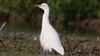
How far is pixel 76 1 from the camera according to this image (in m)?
27.8

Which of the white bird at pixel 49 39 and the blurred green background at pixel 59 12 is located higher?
the white bird at pixel 49 39

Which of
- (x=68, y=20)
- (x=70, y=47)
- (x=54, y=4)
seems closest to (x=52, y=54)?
(x=70, y=47)

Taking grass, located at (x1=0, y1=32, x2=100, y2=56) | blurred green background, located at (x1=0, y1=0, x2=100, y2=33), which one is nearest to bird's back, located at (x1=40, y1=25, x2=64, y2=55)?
grass, located at (x1=0, y1=32, x2=100, y2=56)

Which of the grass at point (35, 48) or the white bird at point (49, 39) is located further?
the grass at point (35, 48)

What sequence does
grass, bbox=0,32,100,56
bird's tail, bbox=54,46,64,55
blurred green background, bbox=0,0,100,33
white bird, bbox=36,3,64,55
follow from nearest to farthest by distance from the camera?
bird's tail, bbox=54,46,64,55 < white bird, bbox=36,3,64,55 < grass, bbox=0,32,100,56 < blurred green background, bbox=0,0,100,33

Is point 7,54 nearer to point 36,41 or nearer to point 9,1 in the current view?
point 36,41

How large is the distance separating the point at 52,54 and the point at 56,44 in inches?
15.3

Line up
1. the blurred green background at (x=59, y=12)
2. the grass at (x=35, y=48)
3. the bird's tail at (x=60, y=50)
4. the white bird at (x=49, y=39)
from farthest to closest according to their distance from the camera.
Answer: the blurred green background at (x=59, y=12) → the grass at (x=35, y=48) → the white bird at (x=49, y=39) → the bird's tail at (x=60, y=50)

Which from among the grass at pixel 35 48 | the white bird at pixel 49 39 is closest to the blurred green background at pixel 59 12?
the grass at pixel 35 48

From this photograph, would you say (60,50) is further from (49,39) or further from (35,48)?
(35,48)

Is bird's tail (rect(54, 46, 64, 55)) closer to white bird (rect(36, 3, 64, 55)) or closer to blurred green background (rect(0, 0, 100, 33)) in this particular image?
white bird (rect(36, 3, 64, 55))

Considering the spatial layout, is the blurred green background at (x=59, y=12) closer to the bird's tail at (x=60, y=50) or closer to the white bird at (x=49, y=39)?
the white bird at (x=49, y=39)

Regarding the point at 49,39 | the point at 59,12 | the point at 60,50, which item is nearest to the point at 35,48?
the point at 49,39

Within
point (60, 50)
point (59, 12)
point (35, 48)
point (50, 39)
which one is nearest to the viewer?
point (60, 50)
